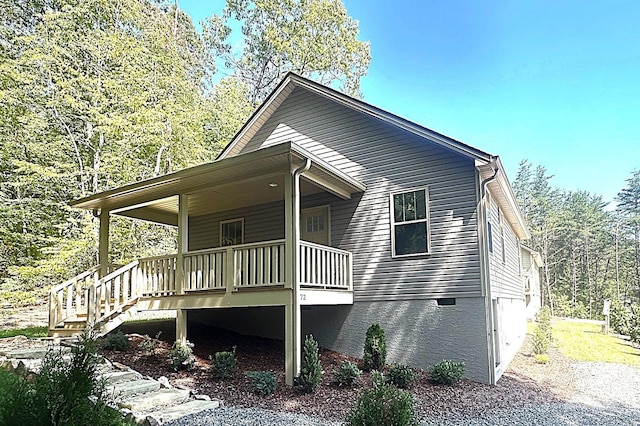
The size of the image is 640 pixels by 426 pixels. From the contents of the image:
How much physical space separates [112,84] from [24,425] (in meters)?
14.8

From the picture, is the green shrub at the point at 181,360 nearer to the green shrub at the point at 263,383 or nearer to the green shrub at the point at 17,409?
the green shrub at the point at 263,383

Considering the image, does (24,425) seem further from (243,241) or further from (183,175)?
(243,241)

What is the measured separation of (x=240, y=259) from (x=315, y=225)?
2.90 meters

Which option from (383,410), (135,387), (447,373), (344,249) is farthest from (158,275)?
(383,410)

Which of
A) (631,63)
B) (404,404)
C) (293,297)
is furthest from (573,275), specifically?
(404,404)

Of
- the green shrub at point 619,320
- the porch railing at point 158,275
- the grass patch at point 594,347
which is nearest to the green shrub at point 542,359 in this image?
the grass patch at point 594,347

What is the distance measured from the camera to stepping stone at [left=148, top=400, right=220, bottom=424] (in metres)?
5.87

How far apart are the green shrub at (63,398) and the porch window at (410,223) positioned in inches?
268

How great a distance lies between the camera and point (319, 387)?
25.2ft

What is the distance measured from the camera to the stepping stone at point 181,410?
19.2ft

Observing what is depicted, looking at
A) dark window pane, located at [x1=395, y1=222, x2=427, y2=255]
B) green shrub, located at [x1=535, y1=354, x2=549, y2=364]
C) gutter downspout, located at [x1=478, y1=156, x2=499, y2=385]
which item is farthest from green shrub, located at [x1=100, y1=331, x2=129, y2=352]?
green shrub, located at [x1=535, y1=354, x2=549, y2=364]

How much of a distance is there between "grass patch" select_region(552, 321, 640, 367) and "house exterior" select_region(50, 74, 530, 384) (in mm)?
3513

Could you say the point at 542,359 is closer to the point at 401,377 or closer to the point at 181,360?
the point at 401,377

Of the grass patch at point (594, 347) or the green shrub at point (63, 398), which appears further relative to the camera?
the grass patch at point (594, 347)
